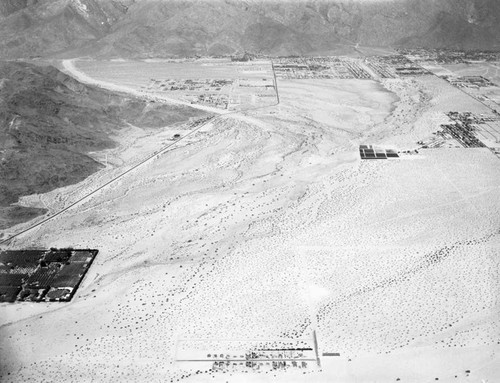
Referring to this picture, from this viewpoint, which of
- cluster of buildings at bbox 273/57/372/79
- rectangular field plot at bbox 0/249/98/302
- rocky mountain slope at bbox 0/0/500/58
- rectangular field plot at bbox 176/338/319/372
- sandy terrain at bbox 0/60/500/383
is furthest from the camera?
rocky mountain slope at bbox 0/0/500/58

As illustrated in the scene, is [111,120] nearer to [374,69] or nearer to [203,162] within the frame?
[203,162]

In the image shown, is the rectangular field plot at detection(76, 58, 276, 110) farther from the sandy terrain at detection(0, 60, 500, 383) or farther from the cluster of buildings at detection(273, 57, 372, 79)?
the sandy terrain at detection(0, 60, 500, 383)

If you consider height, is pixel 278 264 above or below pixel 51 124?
below

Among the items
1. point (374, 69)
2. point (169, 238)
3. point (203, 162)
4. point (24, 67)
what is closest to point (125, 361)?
point (169, 238)

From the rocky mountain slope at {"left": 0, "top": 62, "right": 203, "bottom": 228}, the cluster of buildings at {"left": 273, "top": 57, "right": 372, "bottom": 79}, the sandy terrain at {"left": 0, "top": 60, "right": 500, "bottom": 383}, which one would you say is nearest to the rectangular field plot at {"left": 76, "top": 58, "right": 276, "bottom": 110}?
the cluster of buildings at {"left": 273, "top": 57, "right": 372, "bottom": 79}

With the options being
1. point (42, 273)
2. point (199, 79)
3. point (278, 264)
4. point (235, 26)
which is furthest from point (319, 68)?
point (42, 273)

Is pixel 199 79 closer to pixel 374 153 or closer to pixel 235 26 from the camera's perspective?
pixel 235 26

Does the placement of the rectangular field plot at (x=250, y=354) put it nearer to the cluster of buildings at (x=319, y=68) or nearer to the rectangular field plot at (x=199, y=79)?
the rectangular field plot at (x=199, y=79)
